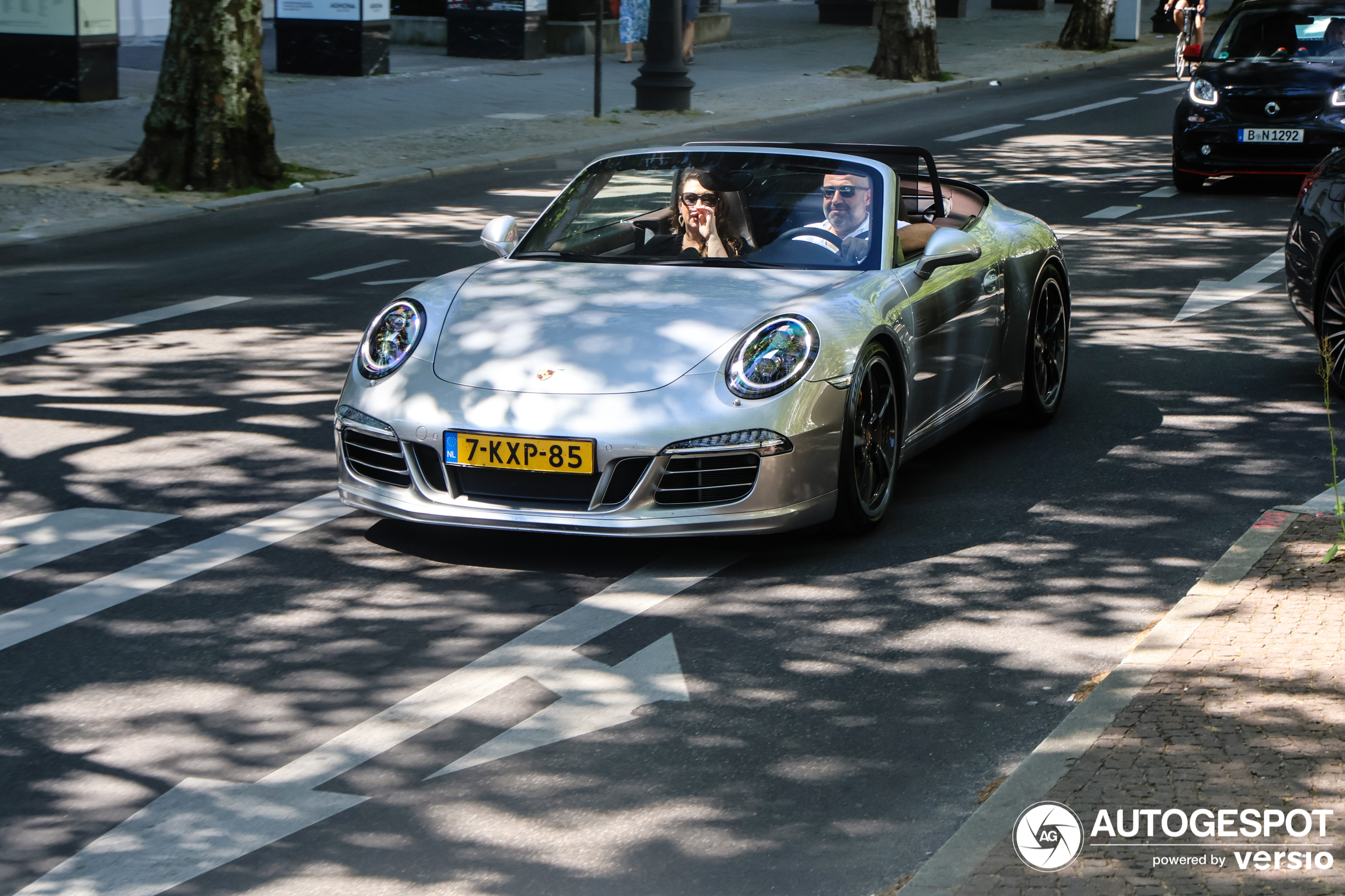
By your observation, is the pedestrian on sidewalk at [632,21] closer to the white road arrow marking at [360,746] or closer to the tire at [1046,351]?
the tire at [1046,351]

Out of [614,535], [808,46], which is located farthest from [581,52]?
[614,535]

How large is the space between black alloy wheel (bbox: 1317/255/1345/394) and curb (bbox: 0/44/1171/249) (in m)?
9.44

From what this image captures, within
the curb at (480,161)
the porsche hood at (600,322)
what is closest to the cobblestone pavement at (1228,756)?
the porsche hood at (600,322)

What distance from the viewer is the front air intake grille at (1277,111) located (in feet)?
51.4

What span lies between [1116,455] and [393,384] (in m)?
3.27

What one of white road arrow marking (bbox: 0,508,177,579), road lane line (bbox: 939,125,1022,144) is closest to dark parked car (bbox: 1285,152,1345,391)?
white road arrow marking (bbox: 0,508,177,579)

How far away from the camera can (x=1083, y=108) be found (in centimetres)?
2455

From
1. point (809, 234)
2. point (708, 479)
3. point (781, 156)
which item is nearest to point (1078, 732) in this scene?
point (708, 479)

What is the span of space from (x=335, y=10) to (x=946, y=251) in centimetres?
1927

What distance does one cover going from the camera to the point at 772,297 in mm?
6301

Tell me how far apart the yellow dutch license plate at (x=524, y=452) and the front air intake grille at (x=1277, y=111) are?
11.9 meters

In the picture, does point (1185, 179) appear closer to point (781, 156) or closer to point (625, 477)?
point (781, 156)

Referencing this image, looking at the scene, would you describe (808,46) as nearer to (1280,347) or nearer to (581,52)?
(581,52)

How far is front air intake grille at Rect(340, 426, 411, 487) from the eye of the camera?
6004 mm
